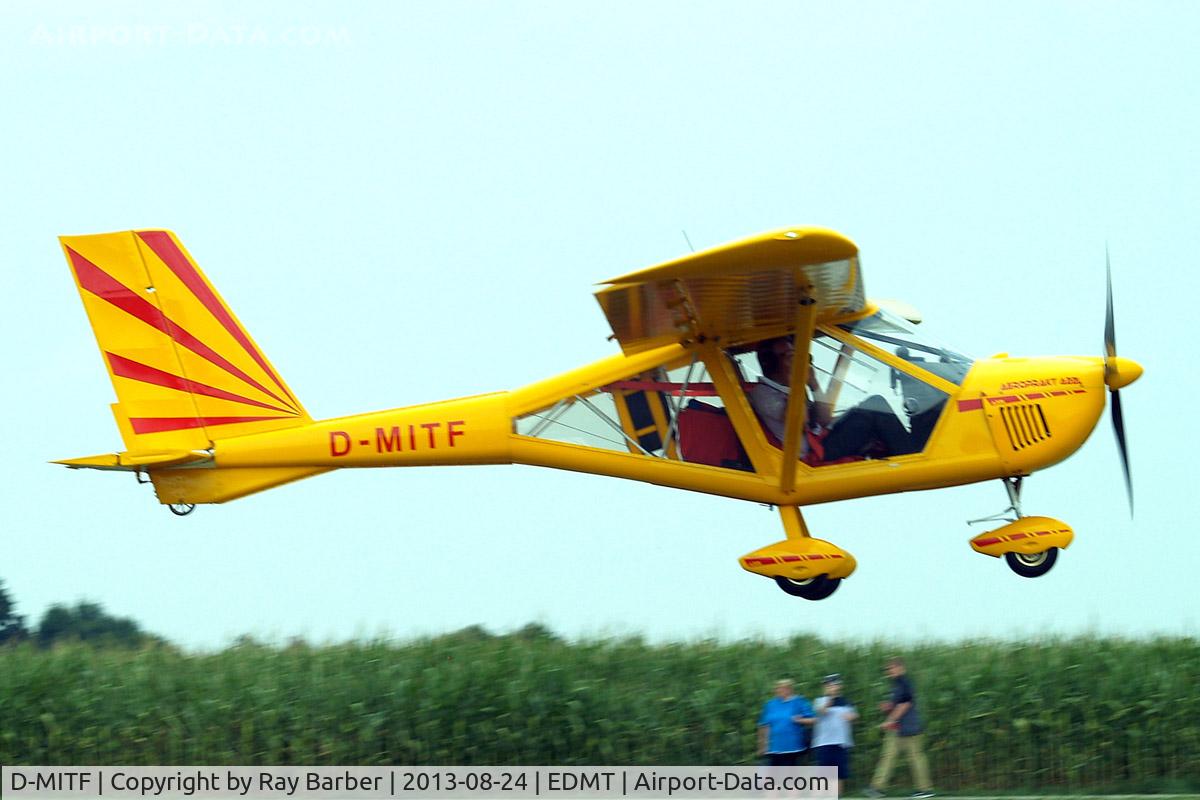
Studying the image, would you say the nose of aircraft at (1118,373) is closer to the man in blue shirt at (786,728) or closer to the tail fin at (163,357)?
the man in blue shirt at (786,728)

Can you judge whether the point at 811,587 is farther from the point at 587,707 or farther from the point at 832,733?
the point at 587,707

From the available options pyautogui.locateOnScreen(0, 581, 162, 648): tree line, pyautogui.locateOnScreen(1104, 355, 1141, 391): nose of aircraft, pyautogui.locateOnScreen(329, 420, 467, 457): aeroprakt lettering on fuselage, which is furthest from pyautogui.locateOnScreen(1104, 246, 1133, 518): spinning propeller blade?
pyautogui.locateOnScreen(0, 581, 162, 648): tree line

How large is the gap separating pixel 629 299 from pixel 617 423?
137 centimetres

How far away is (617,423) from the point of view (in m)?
13.4

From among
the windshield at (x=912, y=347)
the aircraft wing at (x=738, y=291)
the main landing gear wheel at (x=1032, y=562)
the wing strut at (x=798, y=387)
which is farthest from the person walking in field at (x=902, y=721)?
the aircraft wing at (x=738, y=291)

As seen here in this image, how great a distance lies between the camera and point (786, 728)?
37.2ft

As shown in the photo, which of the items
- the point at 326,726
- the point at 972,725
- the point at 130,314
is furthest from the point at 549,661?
the point at 130,314

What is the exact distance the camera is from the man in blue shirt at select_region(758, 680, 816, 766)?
11.3 metres

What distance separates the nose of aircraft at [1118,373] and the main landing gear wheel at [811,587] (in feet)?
9.64

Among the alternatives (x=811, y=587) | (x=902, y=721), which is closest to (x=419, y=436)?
(x=811, y=587)

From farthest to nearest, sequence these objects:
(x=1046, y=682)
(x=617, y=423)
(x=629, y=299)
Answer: (x=1046, y=682) < (x=617, y=423) < (x=629, y=299)

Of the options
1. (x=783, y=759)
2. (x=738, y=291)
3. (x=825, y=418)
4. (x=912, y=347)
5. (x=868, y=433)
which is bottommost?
(x=783, y=759)

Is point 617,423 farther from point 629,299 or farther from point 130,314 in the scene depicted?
point 130,314

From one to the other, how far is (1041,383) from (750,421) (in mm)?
2538
